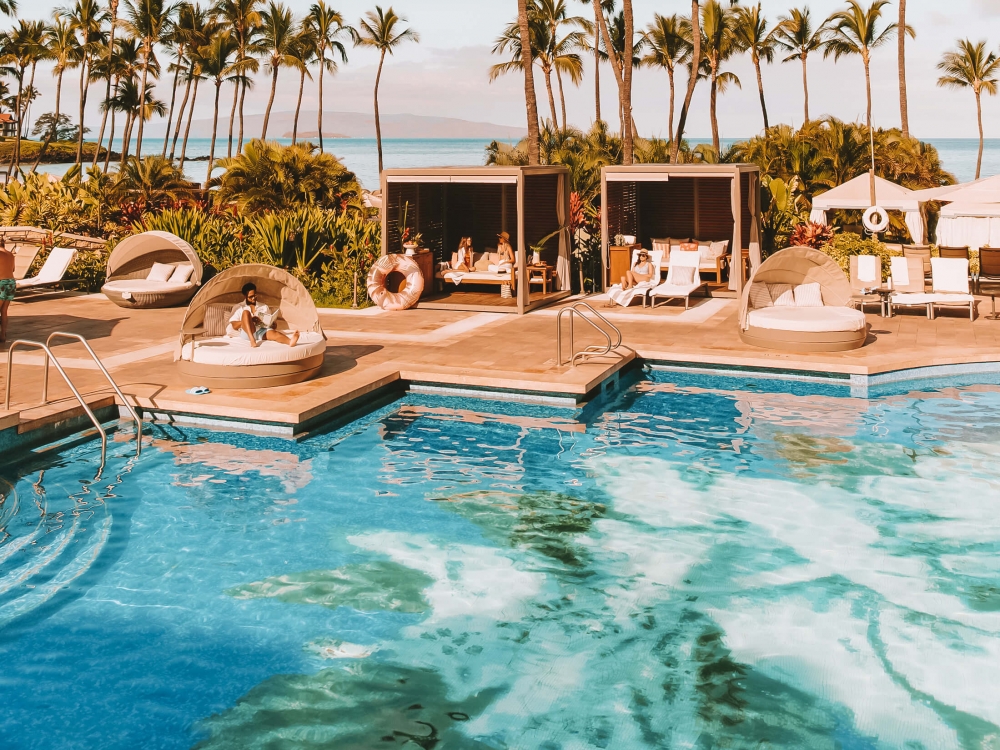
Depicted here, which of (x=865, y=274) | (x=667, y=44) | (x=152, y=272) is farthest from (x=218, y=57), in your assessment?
(x=865, y=274)

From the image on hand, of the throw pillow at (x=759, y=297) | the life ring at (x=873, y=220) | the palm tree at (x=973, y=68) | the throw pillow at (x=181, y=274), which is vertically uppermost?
the palm tree at (x=973, y=68)

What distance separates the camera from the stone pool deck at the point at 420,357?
972 cm

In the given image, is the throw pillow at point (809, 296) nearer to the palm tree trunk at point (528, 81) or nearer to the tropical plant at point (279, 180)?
the palm tree trunk at point (528, 81)

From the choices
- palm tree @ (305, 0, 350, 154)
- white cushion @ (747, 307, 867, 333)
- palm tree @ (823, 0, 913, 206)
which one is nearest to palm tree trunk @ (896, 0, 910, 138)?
palm tree @ (823, 0, 913, 206)

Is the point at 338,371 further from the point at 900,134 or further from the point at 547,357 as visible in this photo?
the point at 900,134

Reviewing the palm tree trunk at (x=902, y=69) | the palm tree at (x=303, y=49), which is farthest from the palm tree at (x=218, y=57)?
the palm tree trunk at (x=902, y=69)

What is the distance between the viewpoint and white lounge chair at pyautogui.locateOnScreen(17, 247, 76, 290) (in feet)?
53.5

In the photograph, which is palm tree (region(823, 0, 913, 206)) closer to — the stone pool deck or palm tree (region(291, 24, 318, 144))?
palm tree (region(291, 24, 318, 144))

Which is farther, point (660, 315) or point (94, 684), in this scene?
point (660, 315)

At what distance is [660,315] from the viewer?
1493 centimetres

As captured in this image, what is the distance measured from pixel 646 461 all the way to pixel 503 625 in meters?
3.25

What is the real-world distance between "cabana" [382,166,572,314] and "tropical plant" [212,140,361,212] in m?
3.42

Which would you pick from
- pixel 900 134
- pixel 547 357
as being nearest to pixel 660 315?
pixel 547 357

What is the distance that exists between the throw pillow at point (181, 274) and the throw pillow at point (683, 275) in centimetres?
765
